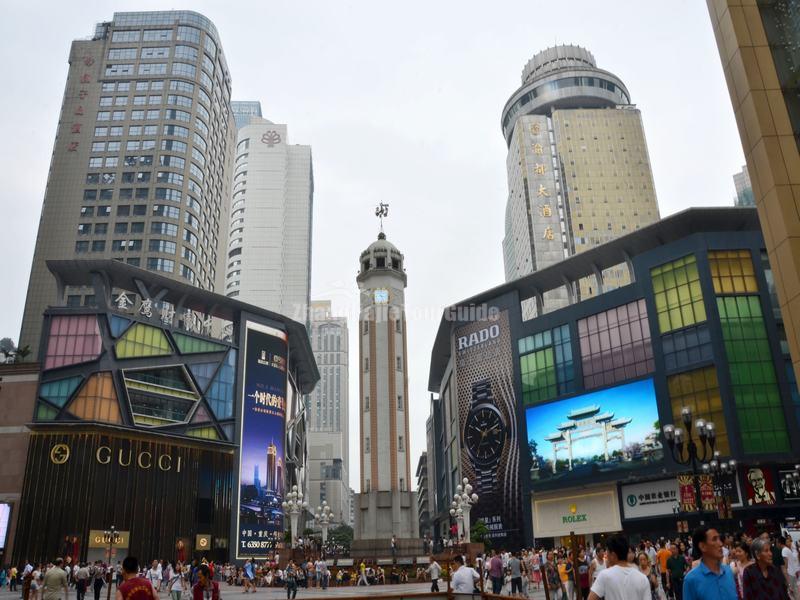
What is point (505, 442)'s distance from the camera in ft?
214

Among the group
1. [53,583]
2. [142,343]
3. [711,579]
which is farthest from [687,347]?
[711,579]

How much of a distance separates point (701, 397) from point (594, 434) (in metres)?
9.81

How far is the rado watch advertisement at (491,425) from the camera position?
209 feet

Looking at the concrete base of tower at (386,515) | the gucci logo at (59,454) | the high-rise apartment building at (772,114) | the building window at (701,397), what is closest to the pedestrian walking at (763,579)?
the high-rise apartment building at (772,114)

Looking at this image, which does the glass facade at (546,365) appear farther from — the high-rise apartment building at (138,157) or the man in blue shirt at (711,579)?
the man in blue shirt at (711,579)

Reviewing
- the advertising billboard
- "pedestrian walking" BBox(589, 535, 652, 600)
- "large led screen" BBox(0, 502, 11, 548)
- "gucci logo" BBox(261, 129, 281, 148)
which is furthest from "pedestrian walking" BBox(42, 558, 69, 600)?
"gucci logo" BBox(261, 129, 281, 148)

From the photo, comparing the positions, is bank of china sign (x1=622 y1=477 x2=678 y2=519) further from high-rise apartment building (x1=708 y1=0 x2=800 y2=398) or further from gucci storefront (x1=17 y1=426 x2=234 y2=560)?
gucci storefront (x1=17 y1=426 x2=234 y2=560)

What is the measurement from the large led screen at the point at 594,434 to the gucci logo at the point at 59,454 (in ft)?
130

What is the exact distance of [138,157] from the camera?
9731 centimetres

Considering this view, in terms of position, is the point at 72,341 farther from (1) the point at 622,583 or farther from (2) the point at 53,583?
(1) the point at 622,583

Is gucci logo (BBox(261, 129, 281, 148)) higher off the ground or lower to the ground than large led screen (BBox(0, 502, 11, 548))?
higher

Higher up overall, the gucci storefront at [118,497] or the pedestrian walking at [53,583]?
the gucci storefront at [118,497]

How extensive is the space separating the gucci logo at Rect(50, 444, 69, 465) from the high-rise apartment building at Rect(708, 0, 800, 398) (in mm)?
52653

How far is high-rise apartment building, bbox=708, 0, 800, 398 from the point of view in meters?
21.4
